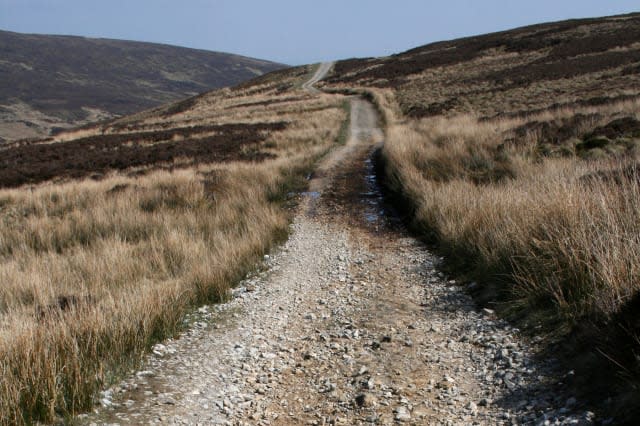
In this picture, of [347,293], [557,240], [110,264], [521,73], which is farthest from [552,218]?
[521,73]

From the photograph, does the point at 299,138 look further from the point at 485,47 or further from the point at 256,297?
the point at 485,47

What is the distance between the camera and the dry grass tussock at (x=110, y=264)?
3539 millimetres

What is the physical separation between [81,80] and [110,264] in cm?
15450

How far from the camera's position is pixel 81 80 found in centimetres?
14112

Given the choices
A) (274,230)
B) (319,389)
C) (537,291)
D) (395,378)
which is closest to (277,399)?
(319,389)

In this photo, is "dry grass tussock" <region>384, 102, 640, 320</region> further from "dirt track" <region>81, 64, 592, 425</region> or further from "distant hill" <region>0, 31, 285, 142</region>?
"distant hill" <region>0, 31, 285, 142</region>

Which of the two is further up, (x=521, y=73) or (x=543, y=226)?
(x=521, y=73)

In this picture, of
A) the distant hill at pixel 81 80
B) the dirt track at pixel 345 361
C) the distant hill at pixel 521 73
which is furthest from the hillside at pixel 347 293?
the distant hill at pixel 81 80

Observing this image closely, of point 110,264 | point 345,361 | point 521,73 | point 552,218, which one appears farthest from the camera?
point 521,73

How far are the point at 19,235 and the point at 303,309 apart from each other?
25.4 feet

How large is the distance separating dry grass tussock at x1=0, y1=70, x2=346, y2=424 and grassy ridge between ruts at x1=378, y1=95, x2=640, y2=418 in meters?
3.02

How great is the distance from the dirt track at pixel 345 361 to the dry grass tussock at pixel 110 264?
1.00ft

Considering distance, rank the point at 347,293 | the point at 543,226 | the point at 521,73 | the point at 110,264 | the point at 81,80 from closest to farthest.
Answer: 1. the point at 543,226
2. the point at 347,293
3. the point at 110,264
4. the point at 521,73
5. the point at 81,80

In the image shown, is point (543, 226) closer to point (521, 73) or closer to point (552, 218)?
point (552, 218)
